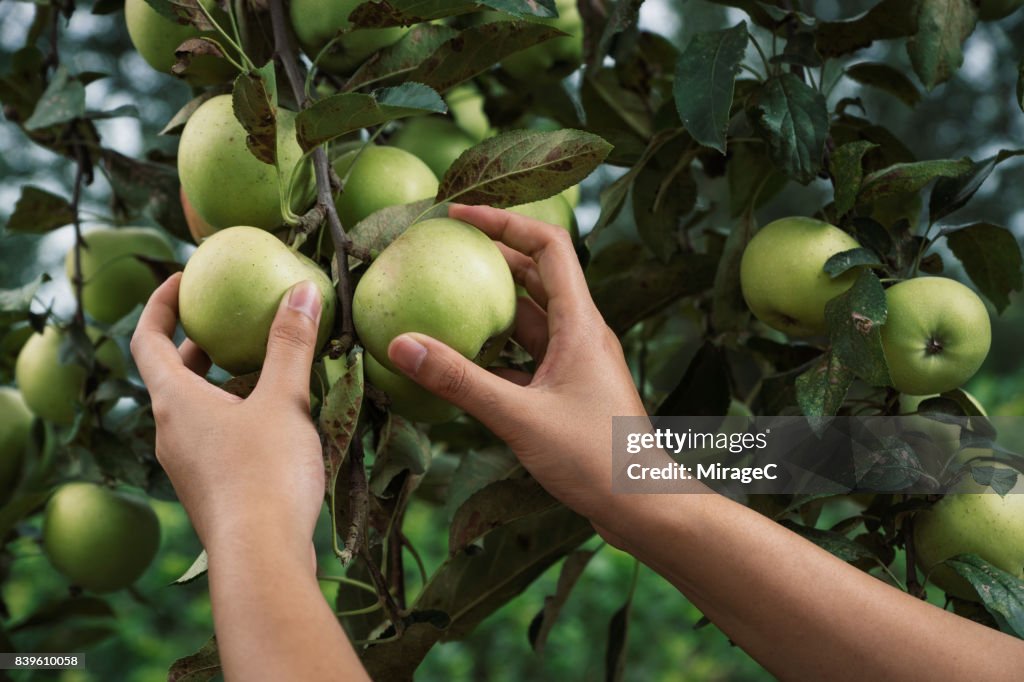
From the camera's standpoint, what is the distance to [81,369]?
1.15 metres

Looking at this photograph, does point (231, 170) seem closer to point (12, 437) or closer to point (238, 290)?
point (238, 290)

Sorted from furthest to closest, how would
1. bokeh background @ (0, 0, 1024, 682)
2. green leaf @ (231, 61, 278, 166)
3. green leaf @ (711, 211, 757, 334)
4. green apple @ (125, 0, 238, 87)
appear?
bokeh background @ (0, 0, 1024, 682)
green leaf @ (711, 211, 757, 334)
green apple @ (125, 0, 238, 87)
green leaf @ (231, 61, 278, 166)

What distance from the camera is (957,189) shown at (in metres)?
0.86

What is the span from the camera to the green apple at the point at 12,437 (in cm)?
120

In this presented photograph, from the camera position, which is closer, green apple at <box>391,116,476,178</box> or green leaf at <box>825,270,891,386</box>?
green leaf at <box>825,270,891,386</box>

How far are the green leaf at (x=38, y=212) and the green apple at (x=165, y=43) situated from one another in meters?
0.32

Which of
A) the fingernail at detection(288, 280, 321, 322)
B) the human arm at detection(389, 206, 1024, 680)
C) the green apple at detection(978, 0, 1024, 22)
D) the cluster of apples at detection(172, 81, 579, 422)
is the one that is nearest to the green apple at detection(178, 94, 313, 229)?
the cluster of apples at detection(172, 81, 579, 422)

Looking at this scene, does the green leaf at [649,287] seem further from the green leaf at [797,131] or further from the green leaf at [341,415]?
the green leaf at [341,415]

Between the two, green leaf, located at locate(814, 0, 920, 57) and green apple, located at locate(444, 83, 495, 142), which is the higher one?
green leaf, located at locate(814, 0, 920, 57)

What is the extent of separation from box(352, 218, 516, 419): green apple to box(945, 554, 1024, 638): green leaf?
16.2 inches

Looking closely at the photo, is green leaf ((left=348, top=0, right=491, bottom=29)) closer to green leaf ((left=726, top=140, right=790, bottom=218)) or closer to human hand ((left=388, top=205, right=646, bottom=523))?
human hand ((left=388, top=205, right=646, bottom=523))

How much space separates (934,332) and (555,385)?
1.06 feet

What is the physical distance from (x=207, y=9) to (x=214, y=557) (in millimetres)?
472

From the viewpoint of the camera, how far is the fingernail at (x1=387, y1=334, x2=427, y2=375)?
642 millimetres
